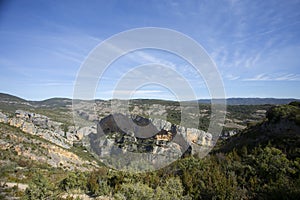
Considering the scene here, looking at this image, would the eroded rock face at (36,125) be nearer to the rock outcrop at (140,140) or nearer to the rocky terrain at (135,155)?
the rocky terrain at (135,155)

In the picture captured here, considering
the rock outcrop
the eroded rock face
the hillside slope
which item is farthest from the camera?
the rock outcrop

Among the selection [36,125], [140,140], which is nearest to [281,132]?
[140,140]

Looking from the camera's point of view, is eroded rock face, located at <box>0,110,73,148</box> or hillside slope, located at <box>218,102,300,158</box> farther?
eroded rock face, located at <box>0,110,73,148</box>

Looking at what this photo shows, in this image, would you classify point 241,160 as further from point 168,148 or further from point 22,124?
point 22,124

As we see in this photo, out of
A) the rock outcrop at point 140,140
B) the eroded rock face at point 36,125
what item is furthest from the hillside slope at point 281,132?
the eroded rock face at point 36,125

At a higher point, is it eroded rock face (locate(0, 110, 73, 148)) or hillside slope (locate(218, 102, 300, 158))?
hillside slope (locate(218, 102, 300, 158))

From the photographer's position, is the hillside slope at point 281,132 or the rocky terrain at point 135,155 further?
the hillside slope at point 281,132

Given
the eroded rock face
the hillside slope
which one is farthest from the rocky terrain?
the eroded rock face

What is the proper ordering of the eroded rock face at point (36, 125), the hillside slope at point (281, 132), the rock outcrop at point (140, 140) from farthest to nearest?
the rock outcrop at point (140, 140)
the eroded rock face at point (36, 125)
the hillside slope at point (281, 132)

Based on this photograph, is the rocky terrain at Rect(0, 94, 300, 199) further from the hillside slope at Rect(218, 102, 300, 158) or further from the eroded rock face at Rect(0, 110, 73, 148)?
the eroded rock face at Rect(0, 110, 73, 148)

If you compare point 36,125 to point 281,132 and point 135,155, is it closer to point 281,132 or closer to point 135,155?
point 135,155

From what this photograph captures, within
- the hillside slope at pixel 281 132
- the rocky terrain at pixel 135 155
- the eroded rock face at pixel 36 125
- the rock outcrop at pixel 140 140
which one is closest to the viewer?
the rocky terrain at pixel 135 155

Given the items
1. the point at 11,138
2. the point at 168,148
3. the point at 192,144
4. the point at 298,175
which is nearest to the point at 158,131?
the point at 168,148
